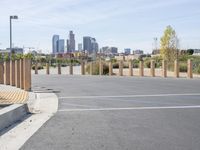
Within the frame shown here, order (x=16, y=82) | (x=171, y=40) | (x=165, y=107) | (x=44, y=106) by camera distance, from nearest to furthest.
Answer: (x=165, y=107) < (x=44, y=106) < (x=16, y=82) < (x=171, y=40)

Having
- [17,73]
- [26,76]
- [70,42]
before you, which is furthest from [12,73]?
[70,42]

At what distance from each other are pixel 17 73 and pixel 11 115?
11984 mm

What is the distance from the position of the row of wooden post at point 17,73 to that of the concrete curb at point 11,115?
27.1 feet

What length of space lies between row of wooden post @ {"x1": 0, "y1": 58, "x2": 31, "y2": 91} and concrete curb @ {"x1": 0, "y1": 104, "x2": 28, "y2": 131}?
8256 mm

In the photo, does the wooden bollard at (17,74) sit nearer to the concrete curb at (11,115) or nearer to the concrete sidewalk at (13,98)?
the concrete sidewalk at (13,98)

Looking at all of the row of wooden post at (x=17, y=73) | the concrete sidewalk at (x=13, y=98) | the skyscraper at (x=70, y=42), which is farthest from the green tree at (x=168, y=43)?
the skyscraper at (x=70, y=42)

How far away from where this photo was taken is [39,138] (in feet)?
30.4

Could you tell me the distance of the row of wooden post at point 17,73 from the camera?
21.5m

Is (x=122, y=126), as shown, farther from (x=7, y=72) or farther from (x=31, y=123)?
(x=7, y=72)

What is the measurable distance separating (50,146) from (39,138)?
0.90 meters

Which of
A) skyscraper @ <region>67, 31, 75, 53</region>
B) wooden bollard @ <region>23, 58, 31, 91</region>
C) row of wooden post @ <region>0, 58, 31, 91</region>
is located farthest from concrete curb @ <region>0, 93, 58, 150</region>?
skyscraper @ <region>67, 31, 75, 53</region>

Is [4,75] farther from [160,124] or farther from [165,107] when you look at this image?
[160,124]

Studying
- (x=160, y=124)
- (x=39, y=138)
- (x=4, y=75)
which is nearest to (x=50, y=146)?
(x=39, y=138)

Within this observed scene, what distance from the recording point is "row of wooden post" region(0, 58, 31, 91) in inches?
848
